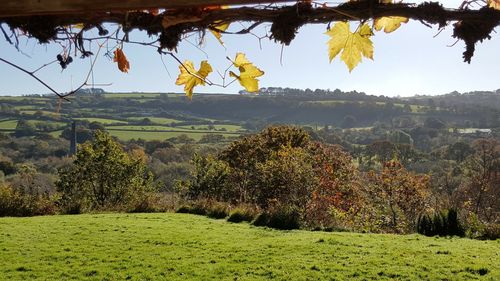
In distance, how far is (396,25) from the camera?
2.48 feet

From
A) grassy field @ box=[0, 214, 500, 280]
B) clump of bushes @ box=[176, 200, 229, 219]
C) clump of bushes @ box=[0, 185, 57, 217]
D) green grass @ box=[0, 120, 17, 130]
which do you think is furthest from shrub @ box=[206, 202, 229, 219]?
green grass @ box=[0, 120, 17, 130]

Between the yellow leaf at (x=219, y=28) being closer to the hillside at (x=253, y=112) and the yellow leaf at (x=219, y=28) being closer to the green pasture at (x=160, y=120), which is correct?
the hillside at (x=253, y=112)

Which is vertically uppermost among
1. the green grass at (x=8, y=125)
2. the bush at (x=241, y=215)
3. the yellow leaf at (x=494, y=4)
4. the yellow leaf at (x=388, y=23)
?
the yellow leaf at (x=494, y=4)

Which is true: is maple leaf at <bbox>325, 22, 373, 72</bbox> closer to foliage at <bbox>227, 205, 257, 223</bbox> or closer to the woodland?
the woodland

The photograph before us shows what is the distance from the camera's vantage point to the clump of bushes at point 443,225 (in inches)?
461

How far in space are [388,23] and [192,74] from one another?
358mm

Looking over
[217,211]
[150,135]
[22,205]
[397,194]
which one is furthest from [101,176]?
[150,135]

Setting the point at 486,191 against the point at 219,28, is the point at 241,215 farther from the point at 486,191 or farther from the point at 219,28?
the point at 219,28

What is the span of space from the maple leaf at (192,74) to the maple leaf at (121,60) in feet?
0.39

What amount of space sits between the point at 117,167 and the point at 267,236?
13.6 m

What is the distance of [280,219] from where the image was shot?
13367mm

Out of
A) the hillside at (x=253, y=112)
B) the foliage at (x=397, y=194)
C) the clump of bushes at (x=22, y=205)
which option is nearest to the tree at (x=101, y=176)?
the clump of bushes at (x=22, y=205)

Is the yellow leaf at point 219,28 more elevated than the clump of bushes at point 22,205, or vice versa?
the yellow leaf at point 219,28

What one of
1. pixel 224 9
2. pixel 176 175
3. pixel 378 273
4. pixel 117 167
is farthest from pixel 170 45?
pixel 176 175
